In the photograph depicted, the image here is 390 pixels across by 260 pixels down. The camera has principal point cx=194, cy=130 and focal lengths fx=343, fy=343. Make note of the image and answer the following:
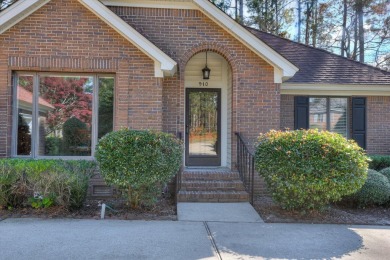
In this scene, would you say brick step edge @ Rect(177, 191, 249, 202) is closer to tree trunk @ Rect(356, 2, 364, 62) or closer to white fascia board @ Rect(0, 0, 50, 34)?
white fascia board @ Rect(0, 0, 50, 34)

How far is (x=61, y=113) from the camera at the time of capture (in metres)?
7.76

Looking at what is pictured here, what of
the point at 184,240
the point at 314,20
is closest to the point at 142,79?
the point at 184,240

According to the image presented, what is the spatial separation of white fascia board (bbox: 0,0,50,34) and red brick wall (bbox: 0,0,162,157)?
0.09 meters

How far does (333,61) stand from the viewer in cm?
1100

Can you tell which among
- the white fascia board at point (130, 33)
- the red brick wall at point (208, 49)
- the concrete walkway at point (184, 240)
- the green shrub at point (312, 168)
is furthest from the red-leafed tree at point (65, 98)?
the green shrub at point (312, 168)

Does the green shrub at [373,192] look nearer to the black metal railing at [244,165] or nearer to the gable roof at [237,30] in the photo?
the black metal railing at [244,165]

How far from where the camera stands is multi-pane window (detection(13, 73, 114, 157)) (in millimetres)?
7652

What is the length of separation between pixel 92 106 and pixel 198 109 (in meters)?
2.79

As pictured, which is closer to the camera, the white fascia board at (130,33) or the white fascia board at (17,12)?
the white fascia board at (17,12)

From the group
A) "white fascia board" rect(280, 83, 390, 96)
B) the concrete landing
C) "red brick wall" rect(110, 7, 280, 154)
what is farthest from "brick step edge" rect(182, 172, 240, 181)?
"white fascia board" rect(280, 83, 390, 96)

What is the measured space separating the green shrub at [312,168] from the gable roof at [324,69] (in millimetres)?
3754

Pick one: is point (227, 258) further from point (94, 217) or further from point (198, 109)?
point (198, 109)

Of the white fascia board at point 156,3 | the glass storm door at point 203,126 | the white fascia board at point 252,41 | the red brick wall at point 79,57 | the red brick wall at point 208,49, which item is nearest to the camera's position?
the red brick wall at point 79,57

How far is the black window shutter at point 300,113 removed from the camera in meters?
9.62
